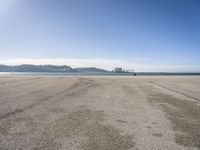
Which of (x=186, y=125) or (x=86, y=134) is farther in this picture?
(x=186, y=125)

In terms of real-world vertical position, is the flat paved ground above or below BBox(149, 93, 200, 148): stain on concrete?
below

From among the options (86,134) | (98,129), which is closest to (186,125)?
(98,129)

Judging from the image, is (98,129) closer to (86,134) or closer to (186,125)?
(86,134)

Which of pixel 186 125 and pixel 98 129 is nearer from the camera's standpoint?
pixel 98 129

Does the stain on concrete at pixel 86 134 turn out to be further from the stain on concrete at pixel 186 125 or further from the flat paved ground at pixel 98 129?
the stain on concrete at pixel 186 125

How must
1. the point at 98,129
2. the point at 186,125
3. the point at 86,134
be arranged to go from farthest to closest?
the point at 186,125 < the point at 98,129 < the point at 86,134

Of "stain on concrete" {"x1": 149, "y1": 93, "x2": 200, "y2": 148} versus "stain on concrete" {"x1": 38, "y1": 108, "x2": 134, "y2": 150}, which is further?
"stain on concrete" {"x1": 149, "y1": 93, "x2": 200, "y2": 148}

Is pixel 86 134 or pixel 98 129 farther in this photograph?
pixel 98 129

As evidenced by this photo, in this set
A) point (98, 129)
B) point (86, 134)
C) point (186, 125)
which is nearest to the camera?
point (86, 134)

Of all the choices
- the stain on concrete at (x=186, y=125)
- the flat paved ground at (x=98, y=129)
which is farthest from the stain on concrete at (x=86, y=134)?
the stain on concrete at (x=186, y=125)

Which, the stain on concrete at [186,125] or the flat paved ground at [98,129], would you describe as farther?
the stain on concrete at [186,125]

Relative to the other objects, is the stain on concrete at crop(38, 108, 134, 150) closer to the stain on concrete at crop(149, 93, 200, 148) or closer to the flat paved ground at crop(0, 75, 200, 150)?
the flat paved ground at crop(0, 75, 200, 150)

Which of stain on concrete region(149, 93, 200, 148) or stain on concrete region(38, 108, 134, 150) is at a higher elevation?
stain on concrete region(149, 93, 200, 148)

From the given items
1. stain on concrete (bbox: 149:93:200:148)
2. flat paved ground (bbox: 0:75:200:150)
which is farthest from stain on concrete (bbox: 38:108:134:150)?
stain on concrete (bbox: 149:93:200:148)
